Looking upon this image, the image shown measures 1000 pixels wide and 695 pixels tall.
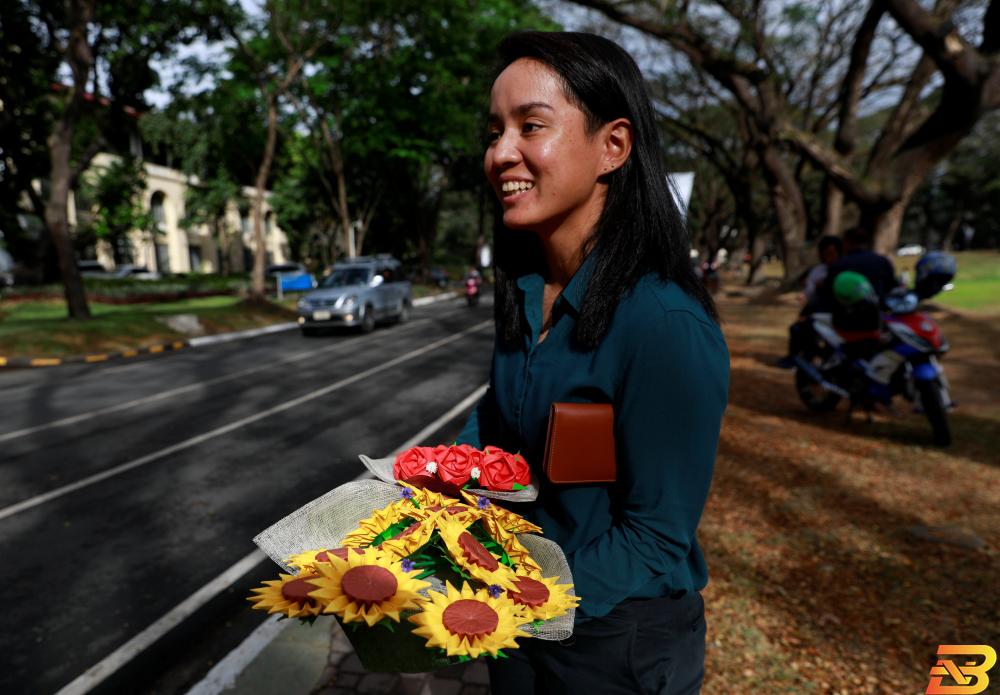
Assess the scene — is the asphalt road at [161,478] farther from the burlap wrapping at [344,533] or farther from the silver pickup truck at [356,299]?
the silver pickup truck at [356,299]

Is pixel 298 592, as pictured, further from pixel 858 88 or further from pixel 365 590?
pixel 858 88

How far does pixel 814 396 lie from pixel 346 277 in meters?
13.7

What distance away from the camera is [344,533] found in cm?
133

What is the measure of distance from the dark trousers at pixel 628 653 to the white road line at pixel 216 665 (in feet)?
7.69

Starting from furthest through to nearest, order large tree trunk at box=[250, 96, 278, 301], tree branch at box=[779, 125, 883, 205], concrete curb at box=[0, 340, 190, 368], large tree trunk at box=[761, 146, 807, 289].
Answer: large tree trunk at box=[250, 96, 278, 301] < large tree trunk at box=[761, 146, 807, 289] < tree branch at box=[779, 125, 883, 205] < concrete curb at box=[0, 340, 190, 368]

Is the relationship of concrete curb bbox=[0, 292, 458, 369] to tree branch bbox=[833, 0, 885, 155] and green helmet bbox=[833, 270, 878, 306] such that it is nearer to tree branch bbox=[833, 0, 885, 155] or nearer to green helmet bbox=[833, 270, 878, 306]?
green helmet bbox=[833, 270, 878, 306]

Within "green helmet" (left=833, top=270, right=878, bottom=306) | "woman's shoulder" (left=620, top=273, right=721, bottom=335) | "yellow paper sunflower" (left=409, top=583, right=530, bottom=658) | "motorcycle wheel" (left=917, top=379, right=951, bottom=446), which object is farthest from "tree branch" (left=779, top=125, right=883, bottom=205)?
"yellow paper sunflower" (left=409, top=583, right=530, bottom=658)

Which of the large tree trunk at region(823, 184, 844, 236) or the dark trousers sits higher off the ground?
the large tree trunk at region(823, 184, 844, 236)

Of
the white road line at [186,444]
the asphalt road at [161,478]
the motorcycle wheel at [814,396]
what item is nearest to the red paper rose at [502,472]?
the asphalt road at [161,478]

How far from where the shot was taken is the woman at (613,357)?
1.18m

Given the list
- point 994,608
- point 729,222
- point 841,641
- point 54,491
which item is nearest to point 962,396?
point 994,608

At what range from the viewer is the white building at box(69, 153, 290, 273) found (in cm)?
4344

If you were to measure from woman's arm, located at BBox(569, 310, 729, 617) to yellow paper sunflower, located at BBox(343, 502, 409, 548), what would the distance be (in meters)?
0.38

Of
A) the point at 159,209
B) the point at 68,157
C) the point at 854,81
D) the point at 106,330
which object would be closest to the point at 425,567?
the point at 106,330
